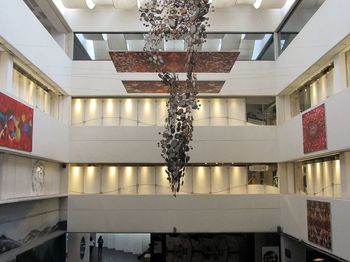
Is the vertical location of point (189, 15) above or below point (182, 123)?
above

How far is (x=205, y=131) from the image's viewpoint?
1811 cm

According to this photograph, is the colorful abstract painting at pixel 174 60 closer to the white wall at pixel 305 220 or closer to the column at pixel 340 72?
the column at pixel 340 72

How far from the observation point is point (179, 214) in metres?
17.6

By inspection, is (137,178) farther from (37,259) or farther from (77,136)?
(37,259)

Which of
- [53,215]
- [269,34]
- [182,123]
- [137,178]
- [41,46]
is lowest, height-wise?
[53,215]

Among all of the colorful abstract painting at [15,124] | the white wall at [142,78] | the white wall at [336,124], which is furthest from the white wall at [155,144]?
the colorful abstract painting at [15,124]

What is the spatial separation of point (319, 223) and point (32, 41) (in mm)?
10196

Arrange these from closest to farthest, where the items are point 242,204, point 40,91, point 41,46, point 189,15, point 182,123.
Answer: point 189,15, point 182,123, point 41,46, point 40,91, point 242,204

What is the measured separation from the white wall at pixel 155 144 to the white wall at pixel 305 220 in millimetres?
2340

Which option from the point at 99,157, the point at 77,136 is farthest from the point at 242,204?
the point at 77,136

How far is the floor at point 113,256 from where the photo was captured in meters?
19.7

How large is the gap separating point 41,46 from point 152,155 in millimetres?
6190

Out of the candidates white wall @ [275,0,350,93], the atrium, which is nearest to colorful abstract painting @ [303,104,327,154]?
the atrium

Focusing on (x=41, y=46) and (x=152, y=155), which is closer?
(x=41, y=46)
